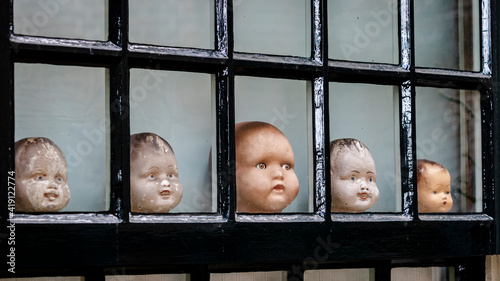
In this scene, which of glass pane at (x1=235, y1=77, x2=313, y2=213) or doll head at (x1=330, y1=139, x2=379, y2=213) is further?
doll head at (x1=330, y1=139, x2=379, y2=213)

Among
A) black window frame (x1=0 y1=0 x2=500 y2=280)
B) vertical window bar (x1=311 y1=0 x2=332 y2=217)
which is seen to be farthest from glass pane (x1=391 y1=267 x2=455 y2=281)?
vertical window bar (x1=311 y1=0 x2=332 y2=217)

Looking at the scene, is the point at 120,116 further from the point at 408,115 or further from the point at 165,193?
the point at 408,115

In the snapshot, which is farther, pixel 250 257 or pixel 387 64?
pixel 387 64

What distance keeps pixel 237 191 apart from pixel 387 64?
54 centimetres

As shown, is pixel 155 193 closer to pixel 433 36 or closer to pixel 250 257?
pixel 250 257

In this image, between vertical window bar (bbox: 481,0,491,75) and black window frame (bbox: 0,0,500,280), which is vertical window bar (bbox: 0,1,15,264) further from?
vertical window bar (bbox: 481,0,491,75)

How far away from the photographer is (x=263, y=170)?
1.97m

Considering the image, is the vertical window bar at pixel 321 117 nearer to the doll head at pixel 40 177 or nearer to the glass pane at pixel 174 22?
the glass pane at pixel 174 22

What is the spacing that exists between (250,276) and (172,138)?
1.27 feet

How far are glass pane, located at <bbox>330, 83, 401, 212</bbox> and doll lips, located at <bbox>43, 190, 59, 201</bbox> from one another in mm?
694

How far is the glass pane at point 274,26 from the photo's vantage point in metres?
2.00

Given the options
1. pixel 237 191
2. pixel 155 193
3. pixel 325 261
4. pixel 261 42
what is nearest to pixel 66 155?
pixel 155 193

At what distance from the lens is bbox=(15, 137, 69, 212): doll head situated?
1723 millimetres

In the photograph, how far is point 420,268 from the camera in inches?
86.4
